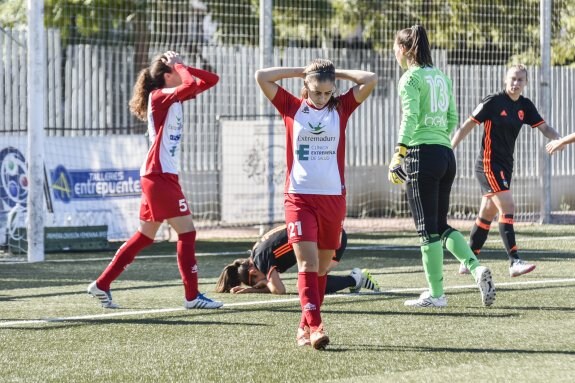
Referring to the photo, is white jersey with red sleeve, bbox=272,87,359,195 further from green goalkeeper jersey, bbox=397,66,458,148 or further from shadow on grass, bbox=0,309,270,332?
green goalkeeper jersey, bbox=397,66,458,148

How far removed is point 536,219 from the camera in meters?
18.8

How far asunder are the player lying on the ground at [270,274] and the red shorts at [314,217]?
7.86 feet

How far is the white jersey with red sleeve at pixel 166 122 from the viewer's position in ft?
29.4

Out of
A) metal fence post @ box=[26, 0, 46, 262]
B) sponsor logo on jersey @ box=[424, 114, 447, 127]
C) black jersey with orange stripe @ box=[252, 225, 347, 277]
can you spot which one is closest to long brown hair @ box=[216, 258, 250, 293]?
black jersey with orange stripe @ box=[252, 225, 347, 277]

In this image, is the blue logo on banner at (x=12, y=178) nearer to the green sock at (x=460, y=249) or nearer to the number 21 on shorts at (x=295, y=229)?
the green sock at (x=460, y=249)

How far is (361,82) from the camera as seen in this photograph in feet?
→ 24.5

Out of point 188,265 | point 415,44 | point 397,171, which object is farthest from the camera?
point 188,265

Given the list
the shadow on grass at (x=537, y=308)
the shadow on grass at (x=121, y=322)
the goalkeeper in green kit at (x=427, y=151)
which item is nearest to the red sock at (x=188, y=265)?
the shadow on grass at (x=121, y=322)

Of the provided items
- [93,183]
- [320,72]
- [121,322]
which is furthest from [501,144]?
[93,183]

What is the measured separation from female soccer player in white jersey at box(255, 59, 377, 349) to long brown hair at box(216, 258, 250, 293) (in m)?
2.71

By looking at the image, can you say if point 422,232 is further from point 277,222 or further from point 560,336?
point 277,222

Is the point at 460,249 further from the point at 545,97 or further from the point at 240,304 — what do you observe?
the point at 545,97

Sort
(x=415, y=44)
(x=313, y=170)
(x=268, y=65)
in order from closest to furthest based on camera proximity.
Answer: (x=313, y=170), (x=415, y=44), (x=268, y=65)

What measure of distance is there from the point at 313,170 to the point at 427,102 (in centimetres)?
191
